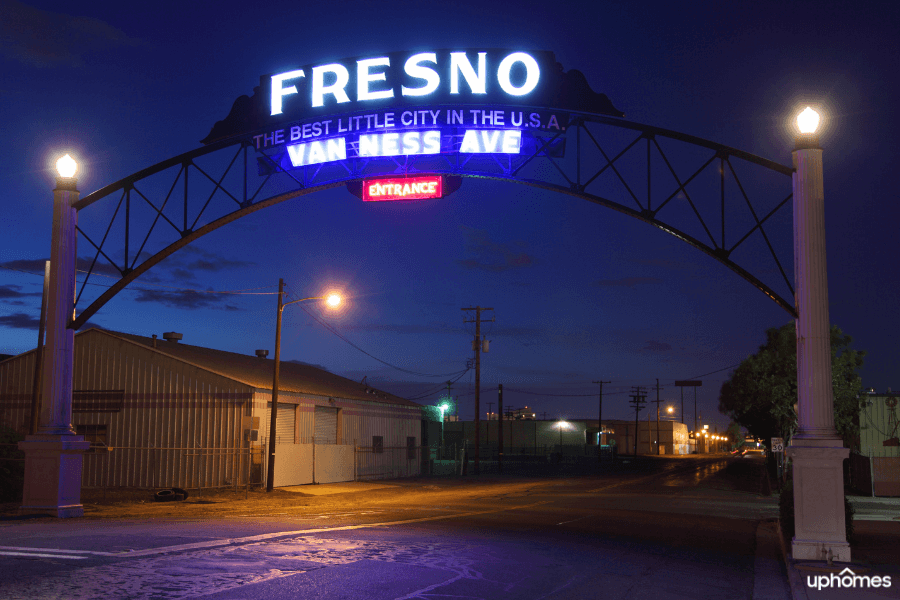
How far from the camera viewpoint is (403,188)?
20297 mm

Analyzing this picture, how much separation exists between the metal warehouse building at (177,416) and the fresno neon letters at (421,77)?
15.3 metres

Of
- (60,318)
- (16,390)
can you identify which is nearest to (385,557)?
(60,318)

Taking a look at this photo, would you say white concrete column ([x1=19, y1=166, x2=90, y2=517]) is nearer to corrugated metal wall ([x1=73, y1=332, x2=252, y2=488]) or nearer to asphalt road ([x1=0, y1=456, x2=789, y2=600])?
asphalt road ([x1=0, y1=456, x2=789, y2=600])

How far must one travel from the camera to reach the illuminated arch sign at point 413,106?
1988 centimetres

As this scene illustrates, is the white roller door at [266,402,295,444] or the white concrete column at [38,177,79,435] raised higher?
the white concrete column at [38,177,79,435]

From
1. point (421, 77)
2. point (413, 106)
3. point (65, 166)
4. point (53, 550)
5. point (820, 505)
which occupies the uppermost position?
point (421, 77)

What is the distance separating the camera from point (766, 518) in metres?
22.5

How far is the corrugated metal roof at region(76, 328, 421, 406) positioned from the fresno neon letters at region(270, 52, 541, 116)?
15.9m

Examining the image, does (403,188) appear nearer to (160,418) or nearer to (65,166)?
(65,166)

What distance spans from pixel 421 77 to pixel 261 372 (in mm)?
23284

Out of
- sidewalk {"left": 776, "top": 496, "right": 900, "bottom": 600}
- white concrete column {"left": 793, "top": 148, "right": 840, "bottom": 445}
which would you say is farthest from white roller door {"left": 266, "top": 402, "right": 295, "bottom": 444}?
white concrete column {"left": 793, "top": 148, "right": 840, "bottom": 445}

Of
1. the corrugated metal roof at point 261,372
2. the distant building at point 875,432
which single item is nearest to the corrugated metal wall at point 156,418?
the corrugated metal roof at point 261,372

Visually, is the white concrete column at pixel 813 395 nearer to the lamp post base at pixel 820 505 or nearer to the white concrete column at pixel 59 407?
the lamp post base at pixel 820 505

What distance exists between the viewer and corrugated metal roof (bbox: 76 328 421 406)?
3506 cm
